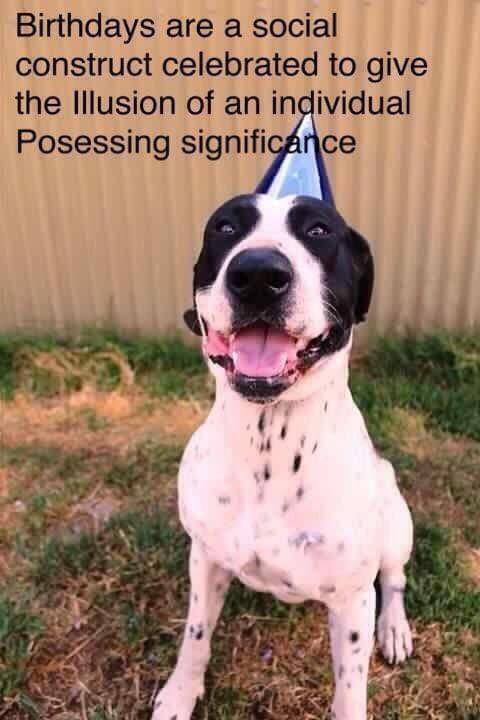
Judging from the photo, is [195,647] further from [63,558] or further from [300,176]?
[300,176]

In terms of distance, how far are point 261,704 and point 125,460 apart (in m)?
1.29

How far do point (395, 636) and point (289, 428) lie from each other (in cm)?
99

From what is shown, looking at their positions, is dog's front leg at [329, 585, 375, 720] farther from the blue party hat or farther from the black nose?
the blue party hat

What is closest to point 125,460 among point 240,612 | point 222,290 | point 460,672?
point 240,612

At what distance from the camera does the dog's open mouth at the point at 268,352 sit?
5.65 feet

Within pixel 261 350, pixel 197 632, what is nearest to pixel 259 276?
pixel 261 350

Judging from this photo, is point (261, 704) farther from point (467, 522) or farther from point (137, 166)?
point (137, 166)

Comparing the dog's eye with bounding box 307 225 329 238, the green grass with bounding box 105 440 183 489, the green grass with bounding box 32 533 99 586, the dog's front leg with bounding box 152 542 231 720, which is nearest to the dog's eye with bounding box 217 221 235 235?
the dog's eye with bounding box 307 225 329 238

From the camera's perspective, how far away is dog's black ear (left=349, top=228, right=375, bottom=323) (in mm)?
1992

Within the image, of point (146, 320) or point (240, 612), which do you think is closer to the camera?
point (240, 612)

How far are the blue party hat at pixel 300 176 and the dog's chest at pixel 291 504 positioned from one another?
61 centimetres

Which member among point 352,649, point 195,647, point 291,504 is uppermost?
point 291,504

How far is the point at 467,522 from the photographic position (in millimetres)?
3066

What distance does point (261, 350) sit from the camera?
1.74 m
